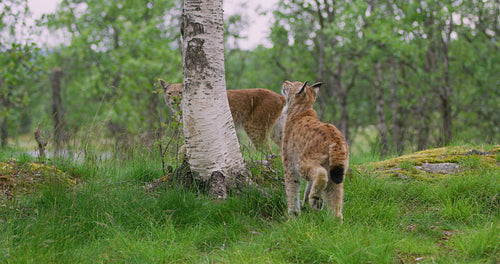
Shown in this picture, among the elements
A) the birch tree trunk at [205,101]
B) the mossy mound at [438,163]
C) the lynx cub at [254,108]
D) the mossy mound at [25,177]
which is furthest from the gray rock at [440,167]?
the mossy mound at [25,177]

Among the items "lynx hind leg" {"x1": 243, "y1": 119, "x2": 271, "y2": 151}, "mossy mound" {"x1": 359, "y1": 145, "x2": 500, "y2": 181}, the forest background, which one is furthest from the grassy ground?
the forest background

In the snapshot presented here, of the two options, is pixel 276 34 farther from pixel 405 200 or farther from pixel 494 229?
pixel 494 229

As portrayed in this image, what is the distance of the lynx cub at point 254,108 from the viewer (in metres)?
7.96

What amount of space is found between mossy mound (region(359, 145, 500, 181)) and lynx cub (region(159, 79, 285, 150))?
2513 millimetres

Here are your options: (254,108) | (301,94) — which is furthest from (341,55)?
(301,94)

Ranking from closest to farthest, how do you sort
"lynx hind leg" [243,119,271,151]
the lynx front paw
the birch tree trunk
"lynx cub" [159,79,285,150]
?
1. the lynx front paw
2. the birch tree trunk
3. "lynx cub" [159,79,285,150]
4. "lynx hind leg" [243,119,271,151]

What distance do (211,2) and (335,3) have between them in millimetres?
13484

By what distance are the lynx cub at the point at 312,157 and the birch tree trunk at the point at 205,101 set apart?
77cm

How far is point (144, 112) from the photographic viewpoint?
22016 mm

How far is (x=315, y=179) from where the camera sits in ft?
11.8

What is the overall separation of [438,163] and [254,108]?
12.2ft

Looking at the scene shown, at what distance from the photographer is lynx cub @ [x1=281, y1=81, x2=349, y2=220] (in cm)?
355

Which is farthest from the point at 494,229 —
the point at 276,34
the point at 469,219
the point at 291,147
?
the point at 276,34

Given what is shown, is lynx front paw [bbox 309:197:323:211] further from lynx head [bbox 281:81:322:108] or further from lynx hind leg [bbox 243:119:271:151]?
lynx hind leg [bbox 243:119:271:151]
